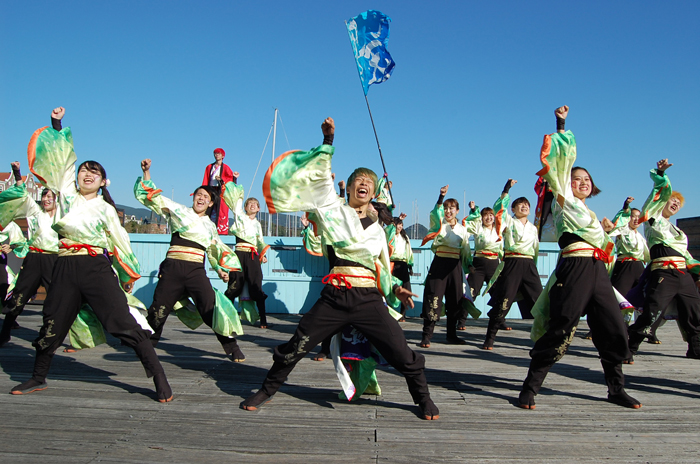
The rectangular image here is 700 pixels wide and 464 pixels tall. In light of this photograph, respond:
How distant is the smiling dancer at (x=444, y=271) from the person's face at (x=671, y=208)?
7.50 ft

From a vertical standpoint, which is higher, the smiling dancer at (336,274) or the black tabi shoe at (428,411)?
the smiling dancer at (336,274)

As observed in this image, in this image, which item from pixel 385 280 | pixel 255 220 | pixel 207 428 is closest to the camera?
pixel 207 428

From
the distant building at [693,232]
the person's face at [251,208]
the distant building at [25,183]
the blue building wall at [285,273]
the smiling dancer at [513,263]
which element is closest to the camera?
the distant building at [25,183]

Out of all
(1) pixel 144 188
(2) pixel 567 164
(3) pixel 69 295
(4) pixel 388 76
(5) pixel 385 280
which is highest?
(4) pixel 388 76

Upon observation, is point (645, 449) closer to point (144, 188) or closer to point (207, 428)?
point (207, 428)

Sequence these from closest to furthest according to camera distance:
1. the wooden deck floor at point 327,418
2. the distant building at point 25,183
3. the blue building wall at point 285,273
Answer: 1. the wooden deck floor at point 327,418
2. the distant building at point 25,183
3. the blue building wall at point 285,273

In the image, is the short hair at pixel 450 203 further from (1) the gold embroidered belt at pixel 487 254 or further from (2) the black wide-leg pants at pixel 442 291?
(1) the gold embroidered belt at pixel 487 254

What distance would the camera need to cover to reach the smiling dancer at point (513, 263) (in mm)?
5984

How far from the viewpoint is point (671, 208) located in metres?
5.71

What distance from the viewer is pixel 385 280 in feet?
11.8

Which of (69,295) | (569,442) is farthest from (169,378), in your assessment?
(569,442)

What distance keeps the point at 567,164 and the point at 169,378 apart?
3723mm

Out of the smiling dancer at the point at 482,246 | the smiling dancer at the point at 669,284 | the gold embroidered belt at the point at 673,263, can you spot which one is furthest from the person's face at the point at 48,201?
the gold embroidered belt at the point at 673,263

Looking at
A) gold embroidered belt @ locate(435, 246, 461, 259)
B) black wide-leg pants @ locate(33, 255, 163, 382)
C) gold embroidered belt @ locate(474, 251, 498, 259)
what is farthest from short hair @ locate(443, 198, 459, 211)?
black wide-leg pants @ locate(33, 255, 163, 382)
